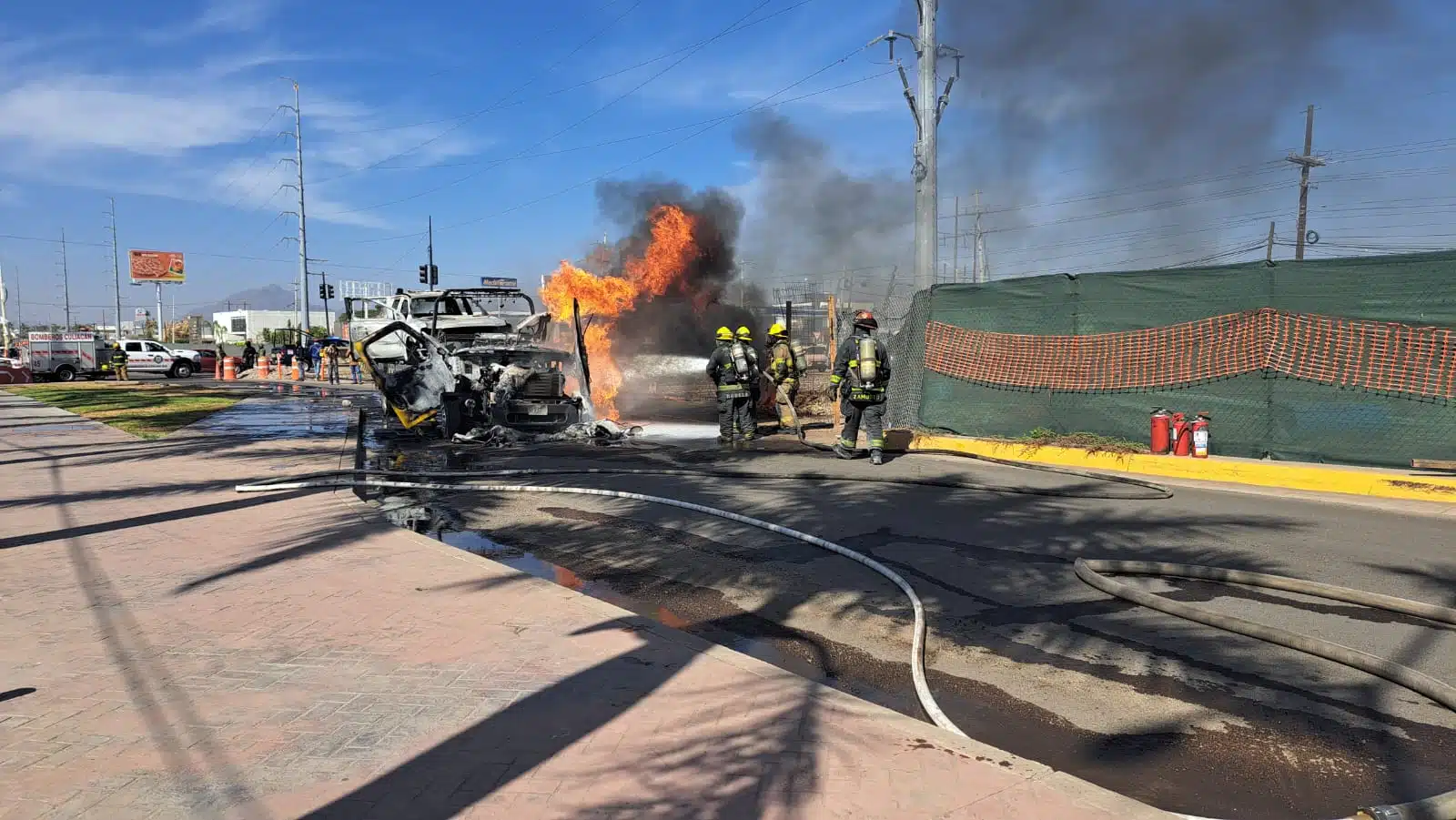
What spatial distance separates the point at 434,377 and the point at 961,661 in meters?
10.9

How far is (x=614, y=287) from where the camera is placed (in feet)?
61.7

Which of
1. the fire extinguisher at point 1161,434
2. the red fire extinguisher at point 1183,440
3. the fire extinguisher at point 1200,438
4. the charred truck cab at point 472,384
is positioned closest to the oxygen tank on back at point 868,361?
the fire extinguisher at point 1161,434

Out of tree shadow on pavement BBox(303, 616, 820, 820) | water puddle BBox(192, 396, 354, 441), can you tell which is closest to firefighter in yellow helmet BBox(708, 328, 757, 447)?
water puddle BBox(192, 396, 354, 441)

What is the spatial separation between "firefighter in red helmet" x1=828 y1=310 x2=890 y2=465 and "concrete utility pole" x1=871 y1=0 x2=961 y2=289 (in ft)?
10.6

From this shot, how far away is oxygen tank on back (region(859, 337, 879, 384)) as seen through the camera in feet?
33.1

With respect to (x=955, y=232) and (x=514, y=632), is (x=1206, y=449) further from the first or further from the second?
(x=955, y=232)

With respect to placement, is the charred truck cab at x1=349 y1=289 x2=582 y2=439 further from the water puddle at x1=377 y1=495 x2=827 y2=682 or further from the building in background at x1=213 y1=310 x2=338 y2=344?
the building in background at x1=213 y1=310 x2=338 y2=344

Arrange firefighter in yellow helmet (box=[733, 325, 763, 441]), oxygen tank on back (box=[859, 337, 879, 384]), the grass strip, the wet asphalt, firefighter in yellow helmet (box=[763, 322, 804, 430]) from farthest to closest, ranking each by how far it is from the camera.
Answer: the grass strip < firefighter in yellow helmet (box=[763, 322, 804, 430]) < firefighter in yellow helmet (box=[733, 325, 763, 441]) < oxygen tank on back (box=[859, 337, 879, 384]) < the wet asphalt

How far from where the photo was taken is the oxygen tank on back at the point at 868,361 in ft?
33.1

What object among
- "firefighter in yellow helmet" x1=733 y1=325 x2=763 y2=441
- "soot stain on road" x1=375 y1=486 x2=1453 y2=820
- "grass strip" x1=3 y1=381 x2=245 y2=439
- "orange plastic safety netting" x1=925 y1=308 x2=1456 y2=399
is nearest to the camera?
"soot stain on road" x1=375 y1=486 x2=1453 y2=820

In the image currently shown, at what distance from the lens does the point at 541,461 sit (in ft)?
Result: 36.6

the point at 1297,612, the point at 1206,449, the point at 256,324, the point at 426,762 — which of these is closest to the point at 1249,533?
the point at 1297,612

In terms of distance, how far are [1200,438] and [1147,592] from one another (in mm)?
5118

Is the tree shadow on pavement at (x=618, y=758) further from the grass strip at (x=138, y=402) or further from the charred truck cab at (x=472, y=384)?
the grass strip at (x=138, y=402)
